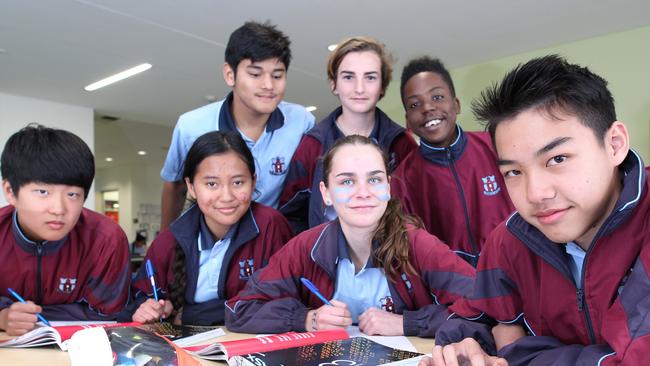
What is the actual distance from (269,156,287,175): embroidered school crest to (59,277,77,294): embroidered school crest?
0.91 metres

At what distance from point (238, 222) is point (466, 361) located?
1.13 m

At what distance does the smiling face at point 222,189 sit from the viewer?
1.83 meters

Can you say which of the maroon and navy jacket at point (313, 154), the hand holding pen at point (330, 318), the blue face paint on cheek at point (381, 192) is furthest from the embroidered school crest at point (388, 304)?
the maroon and navy jacket at point (313, 154)

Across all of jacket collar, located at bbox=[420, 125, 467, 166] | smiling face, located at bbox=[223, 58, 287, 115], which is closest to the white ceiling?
smiling face, located at bbox=[223, 58, 287, 115]

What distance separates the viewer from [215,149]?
1.87 metres

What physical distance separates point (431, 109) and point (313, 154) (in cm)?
52

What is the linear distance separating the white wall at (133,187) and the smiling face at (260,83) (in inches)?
451

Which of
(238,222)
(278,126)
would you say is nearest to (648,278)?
(238,222)

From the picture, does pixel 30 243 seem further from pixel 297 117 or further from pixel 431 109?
pixel 431 109

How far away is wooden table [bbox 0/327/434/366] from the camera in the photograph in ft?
3.50

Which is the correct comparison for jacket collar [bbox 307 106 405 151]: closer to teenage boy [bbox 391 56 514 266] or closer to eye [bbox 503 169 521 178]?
teenage boy [bbox 391 56 514 266]

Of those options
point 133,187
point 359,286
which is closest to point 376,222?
point 359,286

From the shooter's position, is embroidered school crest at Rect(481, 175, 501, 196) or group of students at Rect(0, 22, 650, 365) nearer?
group of students at Rect(0, 22, 650, 365)

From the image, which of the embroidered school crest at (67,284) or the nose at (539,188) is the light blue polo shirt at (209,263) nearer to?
the embroidered school crest at (67,284)
